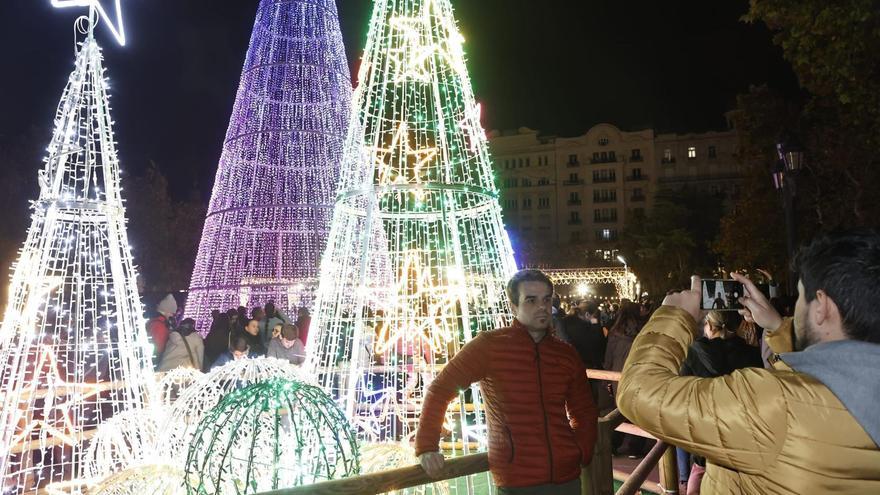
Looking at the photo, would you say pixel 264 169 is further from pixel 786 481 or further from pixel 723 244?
pixel 723 244

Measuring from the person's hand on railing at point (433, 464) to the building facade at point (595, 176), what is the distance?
2288 inches

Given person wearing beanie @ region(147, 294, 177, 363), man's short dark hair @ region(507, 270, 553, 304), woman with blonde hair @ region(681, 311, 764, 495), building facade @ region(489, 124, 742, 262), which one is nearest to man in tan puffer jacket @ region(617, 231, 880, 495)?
man's short dark hair @ region(507, 270, 553, 304)

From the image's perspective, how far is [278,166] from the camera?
46.0ft

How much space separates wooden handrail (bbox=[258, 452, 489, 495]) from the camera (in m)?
2.15

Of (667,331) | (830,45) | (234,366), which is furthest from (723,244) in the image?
(667,331)

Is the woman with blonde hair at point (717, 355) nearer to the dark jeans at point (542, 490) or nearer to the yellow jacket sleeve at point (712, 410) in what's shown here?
the dark jeans at point (542, 490)

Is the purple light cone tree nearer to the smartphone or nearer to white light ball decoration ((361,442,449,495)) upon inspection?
white light ball decoration ((361,442,449,495))

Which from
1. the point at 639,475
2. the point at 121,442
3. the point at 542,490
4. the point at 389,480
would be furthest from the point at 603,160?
the point at 389,480

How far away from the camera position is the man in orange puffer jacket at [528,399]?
2676mm

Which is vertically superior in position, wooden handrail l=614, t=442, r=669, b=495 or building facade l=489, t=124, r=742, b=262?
building facade l=489, t=124, r=742, b=262

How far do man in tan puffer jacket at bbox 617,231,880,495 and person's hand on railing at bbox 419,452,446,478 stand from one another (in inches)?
43.3

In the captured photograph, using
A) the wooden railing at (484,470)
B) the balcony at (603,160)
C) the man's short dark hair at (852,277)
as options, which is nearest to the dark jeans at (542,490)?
the wooden railing at (484,470)

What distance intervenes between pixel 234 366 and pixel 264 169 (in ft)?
33.0

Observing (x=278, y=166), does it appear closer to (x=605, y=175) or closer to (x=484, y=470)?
(x=484, y=470)
